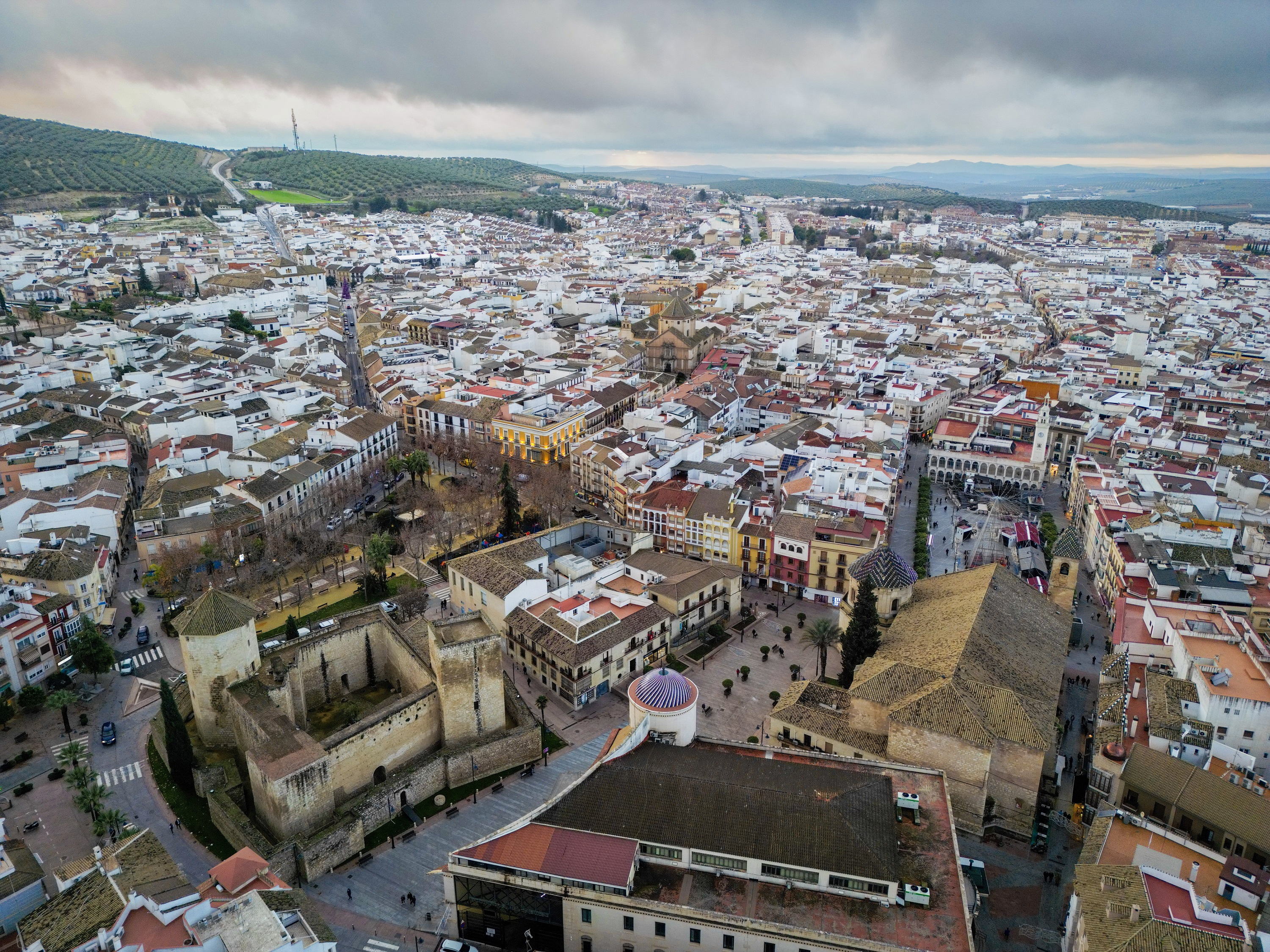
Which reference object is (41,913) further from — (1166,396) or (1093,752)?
(1166,396)

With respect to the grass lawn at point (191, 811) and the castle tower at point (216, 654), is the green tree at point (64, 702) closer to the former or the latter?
the grass lawn at point (191, 811)

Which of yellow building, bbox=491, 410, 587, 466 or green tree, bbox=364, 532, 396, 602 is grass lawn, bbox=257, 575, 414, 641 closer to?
green tree, bbox=364, 532, 396, 602

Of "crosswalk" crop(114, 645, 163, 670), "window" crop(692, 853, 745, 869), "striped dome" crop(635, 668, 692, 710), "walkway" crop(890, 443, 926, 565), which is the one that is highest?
"striped dome" crop(635, 668, 692, 710)

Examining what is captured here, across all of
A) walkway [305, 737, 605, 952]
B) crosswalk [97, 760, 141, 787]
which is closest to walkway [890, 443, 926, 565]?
walkway [305, 737, 605, 952]

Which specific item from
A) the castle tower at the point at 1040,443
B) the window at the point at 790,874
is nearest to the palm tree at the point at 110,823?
the window at the point at 790,874

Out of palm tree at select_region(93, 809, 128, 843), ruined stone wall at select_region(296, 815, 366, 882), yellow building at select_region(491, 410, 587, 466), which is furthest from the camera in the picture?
yellow building at select_region(491, 410, 587, 466)

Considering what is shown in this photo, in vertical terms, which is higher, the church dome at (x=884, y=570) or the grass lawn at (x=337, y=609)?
the church dome at (x=884, y=570)
